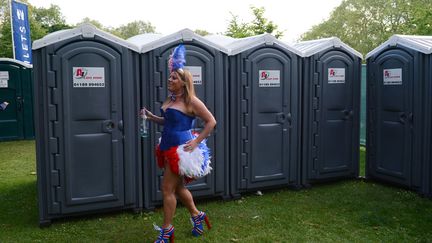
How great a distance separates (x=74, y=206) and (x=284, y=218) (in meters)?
2.13

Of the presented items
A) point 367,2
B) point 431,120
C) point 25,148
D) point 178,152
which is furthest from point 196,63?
point 367,2

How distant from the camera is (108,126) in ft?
14.1

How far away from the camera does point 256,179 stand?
518cm

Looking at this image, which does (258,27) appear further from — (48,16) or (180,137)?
(48,16)

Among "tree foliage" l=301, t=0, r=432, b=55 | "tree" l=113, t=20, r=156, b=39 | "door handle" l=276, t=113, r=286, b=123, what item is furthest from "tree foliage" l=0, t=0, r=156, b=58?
"tree foliage" l=301, t=0, r=432, b=55

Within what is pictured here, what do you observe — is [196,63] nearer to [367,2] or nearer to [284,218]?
[284,218]

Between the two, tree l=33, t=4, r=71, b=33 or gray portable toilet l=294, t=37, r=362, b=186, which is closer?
gray portable toilet l=294, t=37, r=362, b=186

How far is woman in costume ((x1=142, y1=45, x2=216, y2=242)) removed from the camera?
3467 millimetres

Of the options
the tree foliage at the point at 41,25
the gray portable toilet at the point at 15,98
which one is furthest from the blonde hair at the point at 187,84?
the gray portable toilet at the point at 15,98

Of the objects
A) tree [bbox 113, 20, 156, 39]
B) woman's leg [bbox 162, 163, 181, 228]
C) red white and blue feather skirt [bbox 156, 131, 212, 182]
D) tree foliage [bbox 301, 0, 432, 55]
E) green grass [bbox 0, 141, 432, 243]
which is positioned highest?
tree [bbox 113, 20, 156, 39]

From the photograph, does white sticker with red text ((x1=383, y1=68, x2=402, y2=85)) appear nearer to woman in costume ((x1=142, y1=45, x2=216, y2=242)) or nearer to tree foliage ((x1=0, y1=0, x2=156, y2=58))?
woman in costume ((x1=142, y1=45, x2=216, y2=242))

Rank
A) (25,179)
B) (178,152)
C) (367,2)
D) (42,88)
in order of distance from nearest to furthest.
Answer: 1. (178,152)
2. (42,88)
3. (25,179)
4. (367,2)

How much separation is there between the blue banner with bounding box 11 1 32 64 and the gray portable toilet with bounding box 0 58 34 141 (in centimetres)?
297

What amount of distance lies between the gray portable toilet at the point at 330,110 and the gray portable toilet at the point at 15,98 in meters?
7.05
